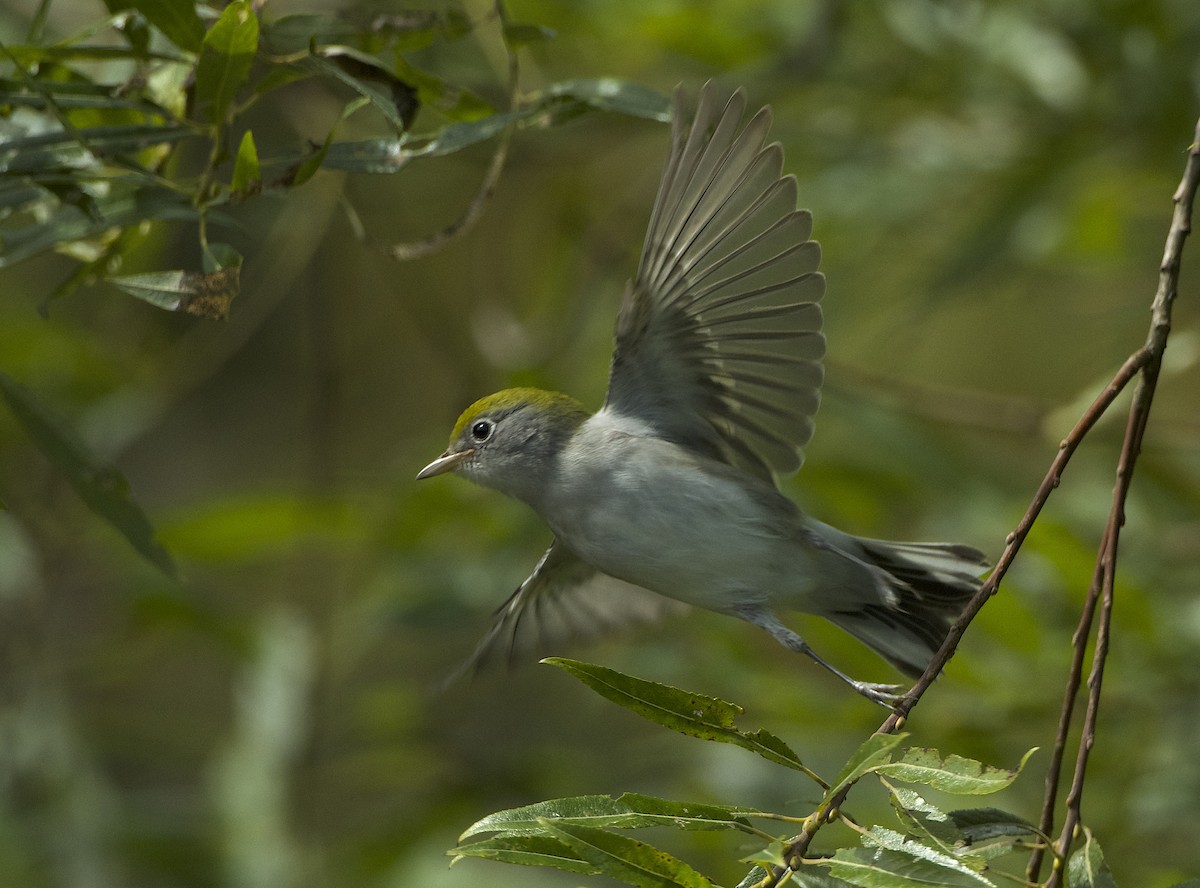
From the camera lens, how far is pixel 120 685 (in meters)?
5.67

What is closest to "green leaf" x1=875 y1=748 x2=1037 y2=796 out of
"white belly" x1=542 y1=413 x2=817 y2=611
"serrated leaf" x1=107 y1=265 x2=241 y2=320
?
"white belly" x1=542 y1=413 x2=817 y2=611

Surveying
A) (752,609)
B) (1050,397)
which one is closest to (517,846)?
(752,609)

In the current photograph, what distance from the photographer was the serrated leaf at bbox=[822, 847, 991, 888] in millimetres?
1306

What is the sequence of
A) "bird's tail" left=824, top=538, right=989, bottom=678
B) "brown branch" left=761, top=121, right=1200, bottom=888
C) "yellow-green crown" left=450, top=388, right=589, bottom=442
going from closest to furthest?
"brown branch" left=761, top=121, right=1200, bottom=888 < "bird's tail" left=824, top=538, right=989, bottom=678 < "yellow-green crown" left=450, top=388, right=589, bottom=442

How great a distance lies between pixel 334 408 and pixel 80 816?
1.44m

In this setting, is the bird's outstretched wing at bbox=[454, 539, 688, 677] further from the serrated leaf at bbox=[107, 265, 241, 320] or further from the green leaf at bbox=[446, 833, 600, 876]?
the green leaf at bbox=[446, 833, 600, 876]

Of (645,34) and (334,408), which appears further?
(334,408)

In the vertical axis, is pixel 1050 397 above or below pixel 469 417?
below

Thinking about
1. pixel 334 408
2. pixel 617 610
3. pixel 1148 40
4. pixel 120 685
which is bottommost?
pixel 120 685

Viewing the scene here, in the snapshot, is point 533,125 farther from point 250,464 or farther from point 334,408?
point 250,464

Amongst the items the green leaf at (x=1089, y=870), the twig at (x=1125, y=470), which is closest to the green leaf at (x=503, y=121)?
the twig at (x=1125, y=470)

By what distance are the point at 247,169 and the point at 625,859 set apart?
0.93 meters

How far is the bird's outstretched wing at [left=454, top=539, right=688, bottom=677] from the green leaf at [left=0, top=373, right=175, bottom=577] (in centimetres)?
84

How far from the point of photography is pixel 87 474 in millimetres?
1928
